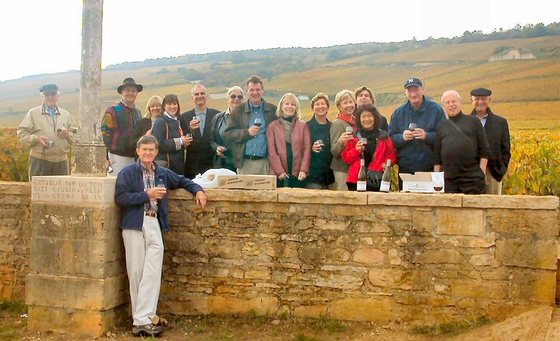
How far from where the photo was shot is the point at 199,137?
26.2ft

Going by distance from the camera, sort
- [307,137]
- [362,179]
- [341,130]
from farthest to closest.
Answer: [307,137], [341,130], [362,179]

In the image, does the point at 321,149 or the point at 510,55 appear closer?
the point at 321,149

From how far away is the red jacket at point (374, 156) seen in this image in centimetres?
703

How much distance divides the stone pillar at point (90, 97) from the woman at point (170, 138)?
68 centimetres

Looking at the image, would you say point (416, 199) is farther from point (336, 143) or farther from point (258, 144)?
point (258, 144)

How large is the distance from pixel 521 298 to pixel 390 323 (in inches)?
49.5

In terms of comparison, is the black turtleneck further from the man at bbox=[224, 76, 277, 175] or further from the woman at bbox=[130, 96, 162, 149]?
the woman at bbox=[130, 96, 162, 149]

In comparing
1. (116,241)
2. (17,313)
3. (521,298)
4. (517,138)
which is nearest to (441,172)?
(521,298)

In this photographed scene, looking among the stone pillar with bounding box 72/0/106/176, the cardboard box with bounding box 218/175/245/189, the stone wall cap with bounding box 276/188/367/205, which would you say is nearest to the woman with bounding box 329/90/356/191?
the stone wall cap with bounding box 276/188/367/205

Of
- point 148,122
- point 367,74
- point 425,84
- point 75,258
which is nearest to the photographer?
point 75,258

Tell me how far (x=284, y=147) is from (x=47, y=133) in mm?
3359

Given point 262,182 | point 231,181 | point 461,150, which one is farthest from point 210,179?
point 461,150

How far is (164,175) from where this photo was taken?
6.71m

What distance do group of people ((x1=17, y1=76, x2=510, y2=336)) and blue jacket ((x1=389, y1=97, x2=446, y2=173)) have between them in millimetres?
11
